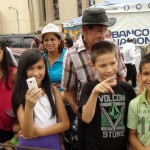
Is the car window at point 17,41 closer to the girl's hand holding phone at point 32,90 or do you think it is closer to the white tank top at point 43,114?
the white tank top at point 43,114

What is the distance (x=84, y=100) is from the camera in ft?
7.27

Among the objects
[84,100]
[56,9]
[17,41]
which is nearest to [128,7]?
[17,41]

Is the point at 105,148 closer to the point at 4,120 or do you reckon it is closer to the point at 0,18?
the point at 4,120

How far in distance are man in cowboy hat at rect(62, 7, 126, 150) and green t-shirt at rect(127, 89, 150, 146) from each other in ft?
1.52

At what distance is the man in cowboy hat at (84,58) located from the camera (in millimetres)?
2498

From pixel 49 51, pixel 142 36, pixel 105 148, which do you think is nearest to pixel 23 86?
pixel 105 148

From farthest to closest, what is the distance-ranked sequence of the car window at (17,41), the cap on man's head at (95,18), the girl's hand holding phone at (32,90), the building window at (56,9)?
the building window at (56,9) < the car window at (17,41) < the cap on man's head at (95,18) < the girl's hand holding phone at (32,90)

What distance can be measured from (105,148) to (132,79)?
6340mm

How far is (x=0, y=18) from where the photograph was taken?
32656 millimetres

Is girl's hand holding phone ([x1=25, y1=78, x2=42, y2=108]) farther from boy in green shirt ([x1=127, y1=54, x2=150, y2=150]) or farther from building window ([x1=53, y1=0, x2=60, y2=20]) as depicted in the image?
building window ([x1=53, y1=0, x2=60, y2=20])

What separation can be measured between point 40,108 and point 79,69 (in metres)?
0.50

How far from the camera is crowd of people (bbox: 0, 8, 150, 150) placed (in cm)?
215

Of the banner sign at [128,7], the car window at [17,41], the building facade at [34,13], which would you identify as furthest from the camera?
the building facade at [34,13]

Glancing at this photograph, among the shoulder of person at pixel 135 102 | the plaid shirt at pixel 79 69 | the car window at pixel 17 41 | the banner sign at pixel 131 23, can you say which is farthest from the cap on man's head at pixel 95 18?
the car window at pixel 17 41
